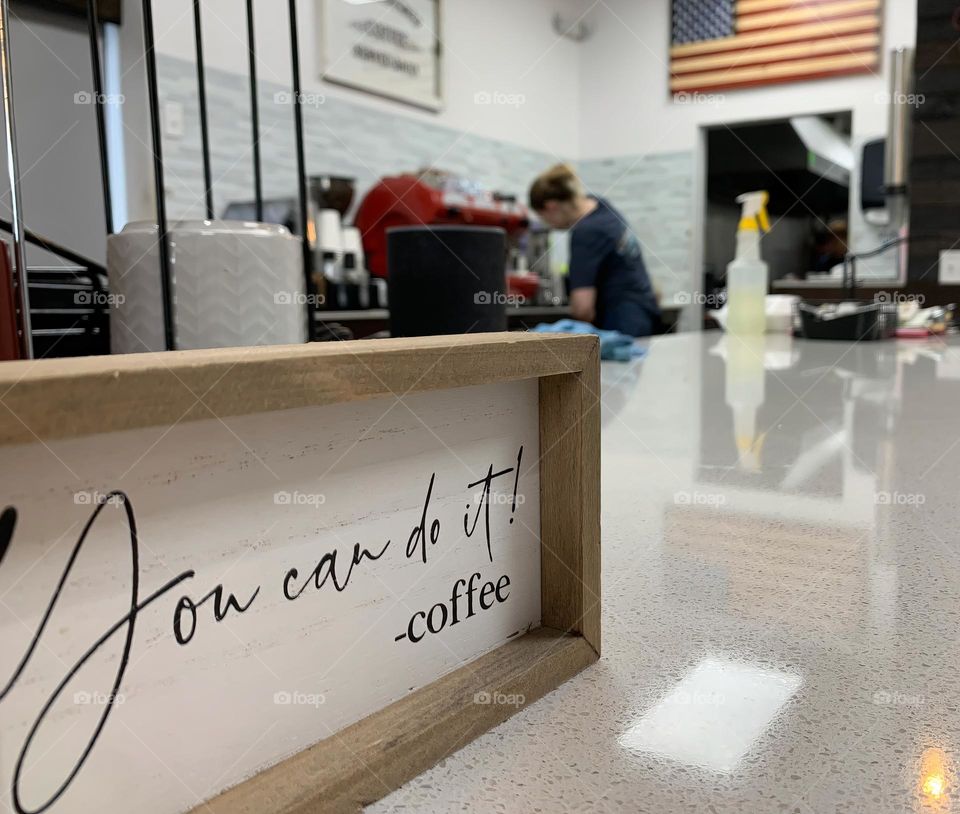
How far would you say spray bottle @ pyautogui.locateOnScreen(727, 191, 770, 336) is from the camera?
2.46 meters

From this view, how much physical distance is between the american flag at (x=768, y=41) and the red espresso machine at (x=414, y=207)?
250cm

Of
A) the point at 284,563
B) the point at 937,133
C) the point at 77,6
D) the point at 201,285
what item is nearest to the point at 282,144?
the point at 77,6

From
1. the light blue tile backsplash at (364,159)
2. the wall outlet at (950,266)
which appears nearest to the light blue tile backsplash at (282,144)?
the light blue tile backsplash at (364,159)

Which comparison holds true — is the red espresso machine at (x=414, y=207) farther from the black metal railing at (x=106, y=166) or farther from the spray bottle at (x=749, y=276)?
the black metal railing at (x=106, y=166)

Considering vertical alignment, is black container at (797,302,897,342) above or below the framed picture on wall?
below

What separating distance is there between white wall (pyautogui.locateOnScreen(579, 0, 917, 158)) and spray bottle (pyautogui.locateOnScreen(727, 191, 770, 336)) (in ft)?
8.52

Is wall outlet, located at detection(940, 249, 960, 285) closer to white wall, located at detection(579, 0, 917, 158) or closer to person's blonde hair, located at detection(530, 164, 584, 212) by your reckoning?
person's blonde hair, located at detection(530, 164, 584, 212)

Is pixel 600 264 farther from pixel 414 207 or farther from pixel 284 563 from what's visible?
pixel 284 563

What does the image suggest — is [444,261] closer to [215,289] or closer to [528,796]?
[215,289]

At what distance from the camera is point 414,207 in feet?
11.1

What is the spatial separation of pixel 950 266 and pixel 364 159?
2580mm

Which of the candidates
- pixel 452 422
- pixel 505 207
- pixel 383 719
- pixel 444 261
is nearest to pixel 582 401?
pixel 452 422

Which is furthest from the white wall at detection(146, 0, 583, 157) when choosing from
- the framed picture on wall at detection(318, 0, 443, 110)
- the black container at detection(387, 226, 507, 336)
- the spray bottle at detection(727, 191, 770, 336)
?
the black container at detection(387, 226, 507, 336)

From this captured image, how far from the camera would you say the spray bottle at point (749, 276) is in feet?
8.07
